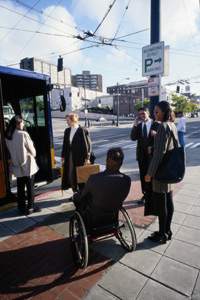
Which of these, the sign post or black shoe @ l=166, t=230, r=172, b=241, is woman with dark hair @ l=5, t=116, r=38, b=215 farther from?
the sign post

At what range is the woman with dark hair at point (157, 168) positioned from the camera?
95.7 inches

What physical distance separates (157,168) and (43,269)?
1943 mm

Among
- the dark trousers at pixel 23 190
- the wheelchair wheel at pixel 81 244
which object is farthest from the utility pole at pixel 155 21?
the wheelchair wheel at pixel 81 244

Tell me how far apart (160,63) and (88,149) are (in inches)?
123

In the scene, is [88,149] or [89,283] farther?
[88,149]

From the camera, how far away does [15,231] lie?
3.24 m

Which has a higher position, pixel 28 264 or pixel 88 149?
pixel 88 149

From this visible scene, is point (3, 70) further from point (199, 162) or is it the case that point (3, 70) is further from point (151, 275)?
point (199, 162)

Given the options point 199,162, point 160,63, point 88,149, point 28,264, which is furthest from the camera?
point 199,162

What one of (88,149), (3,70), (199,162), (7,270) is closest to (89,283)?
(7,270)

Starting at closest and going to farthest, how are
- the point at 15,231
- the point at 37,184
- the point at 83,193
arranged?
1. the point at 83,193
2. the point at 15,231
3. the point at 37,184

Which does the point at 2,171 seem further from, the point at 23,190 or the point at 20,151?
the point at 20,151

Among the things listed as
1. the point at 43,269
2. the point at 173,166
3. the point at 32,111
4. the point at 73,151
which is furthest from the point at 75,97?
the point at 43,269

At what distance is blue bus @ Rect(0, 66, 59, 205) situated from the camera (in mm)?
3977
